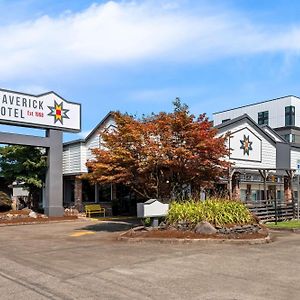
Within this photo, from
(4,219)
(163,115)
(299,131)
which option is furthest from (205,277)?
(299,131)

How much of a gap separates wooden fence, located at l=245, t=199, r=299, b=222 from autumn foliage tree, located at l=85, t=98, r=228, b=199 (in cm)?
604

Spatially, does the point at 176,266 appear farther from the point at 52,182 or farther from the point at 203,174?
the point at 52,182

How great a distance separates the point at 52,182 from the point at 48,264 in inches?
743

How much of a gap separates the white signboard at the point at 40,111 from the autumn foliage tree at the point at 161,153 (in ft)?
32.1

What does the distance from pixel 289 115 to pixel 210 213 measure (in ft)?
205

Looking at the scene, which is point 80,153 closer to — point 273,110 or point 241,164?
point 241,164

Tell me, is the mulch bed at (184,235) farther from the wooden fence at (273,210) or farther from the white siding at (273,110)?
the white siding at (273,110)

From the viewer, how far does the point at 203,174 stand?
66.1 ft

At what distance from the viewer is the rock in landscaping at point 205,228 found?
52.5 ft

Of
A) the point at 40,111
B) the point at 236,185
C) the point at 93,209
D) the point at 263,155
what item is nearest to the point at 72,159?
the point at 93,209

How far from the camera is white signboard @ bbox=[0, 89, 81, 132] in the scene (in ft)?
90.6

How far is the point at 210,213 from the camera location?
1700cm

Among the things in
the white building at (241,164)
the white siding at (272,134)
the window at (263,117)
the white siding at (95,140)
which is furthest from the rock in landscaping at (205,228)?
the window at (263,117)

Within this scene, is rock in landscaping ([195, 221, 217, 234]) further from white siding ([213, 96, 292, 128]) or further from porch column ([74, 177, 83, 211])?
white siding ([213, 96, 292, 128])
